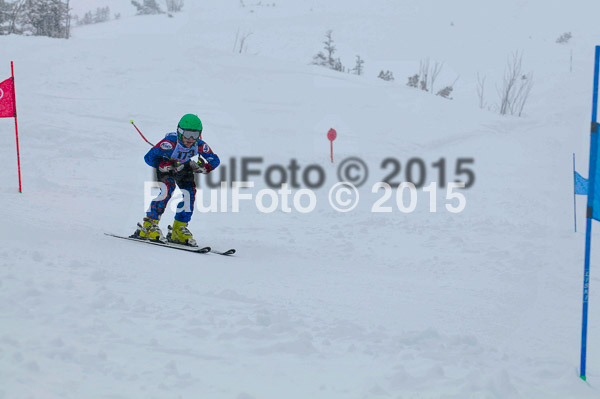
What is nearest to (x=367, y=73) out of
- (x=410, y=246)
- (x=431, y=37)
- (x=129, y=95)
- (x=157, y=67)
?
(x=431, y=37)

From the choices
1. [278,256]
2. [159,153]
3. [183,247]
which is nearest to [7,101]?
[159,153]

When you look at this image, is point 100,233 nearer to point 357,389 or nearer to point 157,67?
point 357,389

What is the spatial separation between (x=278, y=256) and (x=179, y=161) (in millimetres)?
1847

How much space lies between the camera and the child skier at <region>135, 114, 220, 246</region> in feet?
22.4

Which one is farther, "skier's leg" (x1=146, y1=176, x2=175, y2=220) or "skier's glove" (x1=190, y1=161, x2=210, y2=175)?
"skier's leg" (x1=146, y1=176, x2=175, y2=220)

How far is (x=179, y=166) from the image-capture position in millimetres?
6859

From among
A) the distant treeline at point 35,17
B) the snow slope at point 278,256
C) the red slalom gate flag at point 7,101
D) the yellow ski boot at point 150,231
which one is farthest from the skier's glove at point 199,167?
the distant treeline at point 35,17

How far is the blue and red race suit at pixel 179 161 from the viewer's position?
6918 mm

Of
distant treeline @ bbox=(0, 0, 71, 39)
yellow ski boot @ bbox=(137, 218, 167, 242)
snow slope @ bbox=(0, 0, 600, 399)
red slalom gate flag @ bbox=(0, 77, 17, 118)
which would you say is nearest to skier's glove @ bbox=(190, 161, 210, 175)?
yellow ski boot @ bbox=(137, 218, 167, 242)

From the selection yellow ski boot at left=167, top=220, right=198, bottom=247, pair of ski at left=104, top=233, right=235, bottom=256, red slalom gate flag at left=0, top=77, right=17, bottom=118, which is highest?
red slalom gate flag at left=0, top=77, right=17, bottom=118

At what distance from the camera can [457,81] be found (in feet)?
137

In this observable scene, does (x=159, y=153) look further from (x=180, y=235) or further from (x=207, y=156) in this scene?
(x=180, y=235)

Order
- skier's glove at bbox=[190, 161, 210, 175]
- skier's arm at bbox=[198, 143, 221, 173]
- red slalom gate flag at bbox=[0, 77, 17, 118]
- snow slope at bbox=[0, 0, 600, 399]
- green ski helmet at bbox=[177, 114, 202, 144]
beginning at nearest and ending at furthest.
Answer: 1. snow slope at bbox=[0, 0, 600, 399]
2. green ski helmet at bbox=[177, 114, 202, 144]
3. skier's glove at bbox=[190, 161, 210, 175]
4. skier's arm at bbox=[198, 143, 221, 173]
5. red slalom gate flag at bbox=[0, 77, 17, 118]

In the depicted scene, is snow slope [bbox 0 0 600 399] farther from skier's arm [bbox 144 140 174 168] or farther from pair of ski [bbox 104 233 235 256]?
skier's arm [bbox 144 140 174 168]
